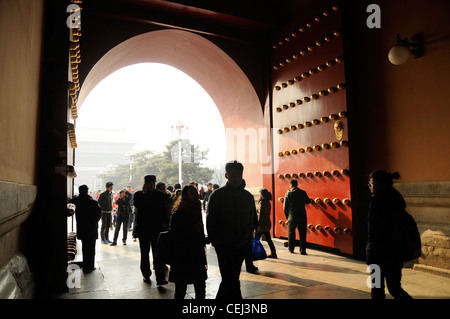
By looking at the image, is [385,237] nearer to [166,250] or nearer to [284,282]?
[166,250]

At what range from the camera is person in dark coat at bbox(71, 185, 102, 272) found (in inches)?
205

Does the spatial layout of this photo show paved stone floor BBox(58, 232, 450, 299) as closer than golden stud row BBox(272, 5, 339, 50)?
Yes

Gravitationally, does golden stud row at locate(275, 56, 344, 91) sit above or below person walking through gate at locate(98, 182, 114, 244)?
above

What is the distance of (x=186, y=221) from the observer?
9.49 feet

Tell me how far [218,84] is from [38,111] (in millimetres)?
5812

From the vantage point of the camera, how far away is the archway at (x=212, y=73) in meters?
7.27

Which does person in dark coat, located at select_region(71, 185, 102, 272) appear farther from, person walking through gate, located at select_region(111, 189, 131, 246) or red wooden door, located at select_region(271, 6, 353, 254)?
red wooden door, located at select_region(271, 6, 353, 254)

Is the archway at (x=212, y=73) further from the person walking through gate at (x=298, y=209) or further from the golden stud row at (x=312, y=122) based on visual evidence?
the person walking through gate at (x=298, y=209)

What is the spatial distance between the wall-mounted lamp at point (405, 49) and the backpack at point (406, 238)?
9.73ft

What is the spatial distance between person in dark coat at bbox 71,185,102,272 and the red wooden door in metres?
4.02

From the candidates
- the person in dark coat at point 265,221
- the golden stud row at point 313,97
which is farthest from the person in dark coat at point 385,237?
the golden stud row at point 313,97

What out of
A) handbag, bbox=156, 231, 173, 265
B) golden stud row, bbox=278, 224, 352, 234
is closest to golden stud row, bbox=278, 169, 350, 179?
golden stud row, bbox=278, 224, 352, 234

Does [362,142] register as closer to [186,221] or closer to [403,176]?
[403,176]
